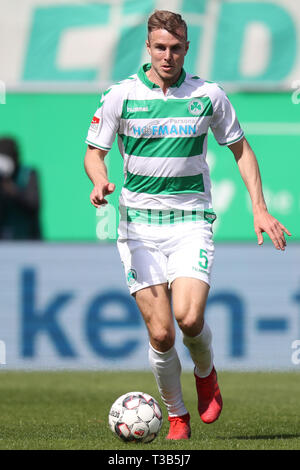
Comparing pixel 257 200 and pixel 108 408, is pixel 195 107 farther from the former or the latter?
pixel 108 408

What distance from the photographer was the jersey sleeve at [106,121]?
737 centimetres

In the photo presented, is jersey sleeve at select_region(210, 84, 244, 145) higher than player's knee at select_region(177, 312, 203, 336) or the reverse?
higher

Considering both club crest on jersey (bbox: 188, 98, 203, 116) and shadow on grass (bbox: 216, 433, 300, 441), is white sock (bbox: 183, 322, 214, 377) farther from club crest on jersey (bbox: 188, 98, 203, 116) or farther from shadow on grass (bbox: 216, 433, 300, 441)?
club crest on jersey (bbox: 188, 98, 203, 116)

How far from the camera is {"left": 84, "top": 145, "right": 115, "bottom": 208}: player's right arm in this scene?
672cm

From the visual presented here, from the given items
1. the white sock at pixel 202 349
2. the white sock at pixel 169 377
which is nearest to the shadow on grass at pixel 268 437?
the white sock at pixel 169 377

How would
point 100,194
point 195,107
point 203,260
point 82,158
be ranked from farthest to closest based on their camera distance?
1. point 82,158
2. point 195,107
3. point 203,260
4. point 100,194

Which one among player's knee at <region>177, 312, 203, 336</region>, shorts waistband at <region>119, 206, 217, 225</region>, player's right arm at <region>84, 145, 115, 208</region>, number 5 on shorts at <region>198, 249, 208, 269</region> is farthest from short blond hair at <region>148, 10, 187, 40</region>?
player's knee at <region>177, 312, 203, 336</region>

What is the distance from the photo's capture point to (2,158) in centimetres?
1667

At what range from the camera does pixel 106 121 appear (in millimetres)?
7430

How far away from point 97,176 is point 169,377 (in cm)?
139

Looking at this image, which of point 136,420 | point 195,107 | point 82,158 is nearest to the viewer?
point 136,420

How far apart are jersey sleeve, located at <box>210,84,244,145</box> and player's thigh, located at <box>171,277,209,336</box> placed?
102 centimetres

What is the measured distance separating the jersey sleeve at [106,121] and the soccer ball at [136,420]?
170 cm


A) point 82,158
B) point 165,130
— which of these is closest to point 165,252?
point 165,130
